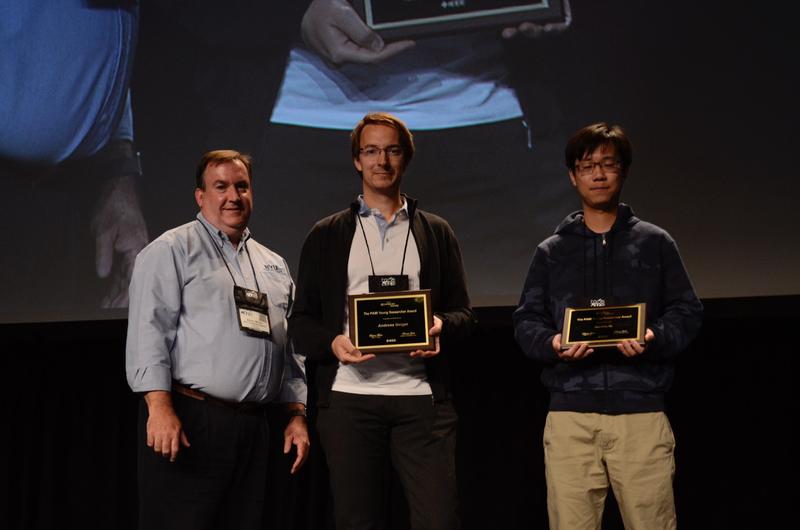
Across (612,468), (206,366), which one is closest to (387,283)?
(206,366)

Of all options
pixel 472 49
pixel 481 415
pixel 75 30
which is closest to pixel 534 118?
pixel 472 49

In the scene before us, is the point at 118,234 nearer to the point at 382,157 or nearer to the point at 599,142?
the point at 382,157

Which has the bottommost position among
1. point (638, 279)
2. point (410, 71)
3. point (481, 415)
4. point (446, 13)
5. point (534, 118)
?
point (481, 415)

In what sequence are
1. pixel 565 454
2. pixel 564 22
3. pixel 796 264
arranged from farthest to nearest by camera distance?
pixel 564 22 → pixel 796 264 → pixel 565 454

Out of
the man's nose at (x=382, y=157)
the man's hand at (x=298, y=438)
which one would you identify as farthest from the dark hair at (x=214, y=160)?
the man's hand at (x=298, y=438)

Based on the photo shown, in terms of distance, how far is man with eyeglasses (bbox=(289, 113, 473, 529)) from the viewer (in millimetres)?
2412

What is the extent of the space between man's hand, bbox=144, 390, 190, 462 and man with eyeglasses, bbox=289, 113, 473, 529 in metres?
0.42

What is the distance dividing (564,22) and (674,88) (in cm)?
61

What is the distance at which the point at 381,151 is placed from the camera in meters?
2.55

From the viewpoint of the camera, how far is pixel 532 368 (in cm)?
415

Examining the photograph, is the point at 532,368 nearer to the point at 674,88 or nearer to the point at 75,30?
the point at 674,88

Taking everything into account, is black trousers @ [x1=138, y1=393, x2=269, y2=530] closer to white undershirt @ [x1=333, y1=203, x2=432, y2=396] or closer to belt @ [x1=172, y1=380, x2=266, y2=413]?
belt @ [x1=172, y1=380, x2=266, y2=413]

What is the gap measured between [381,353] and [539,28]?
2.23 m

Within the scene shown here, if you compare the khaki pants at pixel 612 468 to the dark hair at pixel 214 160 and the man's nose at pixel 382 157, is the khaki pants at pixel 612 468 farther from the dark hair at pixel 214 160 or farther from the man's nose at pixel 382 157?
the dark hair at pixel 214 160
